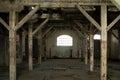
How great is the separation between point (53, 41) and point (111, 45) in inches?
234

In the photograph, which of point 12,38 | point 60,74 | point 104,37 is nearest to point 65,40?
point 60,74

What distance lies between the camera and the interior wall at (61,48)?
91.0 feet

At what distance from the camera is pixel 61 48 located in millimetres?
28094

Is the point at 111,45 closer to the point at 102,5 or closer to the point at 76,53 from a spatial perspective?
the point at 76,53

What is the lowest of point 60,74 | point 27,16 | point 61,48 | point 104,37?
point 60,74

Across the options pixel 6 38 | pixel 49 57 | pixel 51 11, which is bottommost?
pixel 49 57

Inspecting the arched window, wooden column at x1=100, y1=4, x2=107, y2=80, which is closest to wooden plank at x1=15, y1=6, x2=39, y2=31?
wooden column at x1=100, y1=4, x2=107, y2=80

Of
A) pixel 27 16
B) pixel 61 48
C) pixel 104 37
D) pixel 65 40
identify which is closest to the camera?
pixel 104 37

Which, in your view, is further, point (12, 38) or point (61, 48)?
point (61, 48)

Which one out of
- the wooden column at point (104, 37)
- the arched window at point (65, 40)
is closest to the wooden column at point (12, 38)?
the wooden column at point (104, 37)

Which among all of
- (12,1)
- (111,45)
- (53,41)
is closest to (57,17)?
(12,1)

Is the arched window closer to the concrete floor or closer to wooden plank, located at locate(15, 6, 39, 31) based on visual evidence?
the concrete floor

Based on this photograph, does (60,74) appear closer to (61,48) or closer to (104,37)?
(104,37)

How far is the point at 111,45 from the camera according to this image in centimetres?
2523
